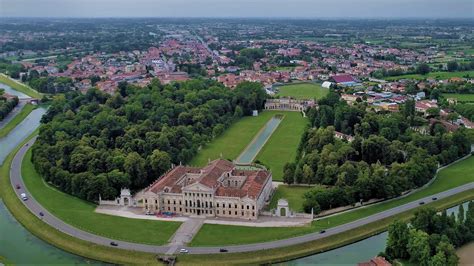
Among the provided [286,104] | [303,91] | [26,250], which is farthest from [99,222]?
[303,91]

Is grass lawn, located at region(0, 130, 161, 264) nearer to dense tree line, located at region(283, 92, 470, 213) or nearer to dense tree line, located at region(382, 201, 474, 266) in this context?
dense tree line, located at region(283, 92, 470, 213)

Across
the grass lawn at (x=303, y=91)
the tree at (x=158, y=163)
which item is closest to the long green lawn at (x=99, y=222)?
the tree at (x=158, y=163)

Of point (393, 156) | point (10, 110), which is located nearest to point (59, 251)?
point (393, 156)

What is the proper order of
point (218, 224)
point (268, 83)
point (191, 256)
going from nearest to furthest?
point (191, 256) → point (218, 224) → point (268, 83)

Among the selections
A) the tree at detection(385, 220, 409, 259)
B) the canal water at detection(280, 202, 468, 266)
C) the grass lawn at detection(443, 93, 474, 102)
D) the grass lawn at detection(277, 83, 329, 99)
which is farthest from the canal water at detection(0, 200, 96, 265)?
the grass lawn at detection(443, 93, 474, 102)

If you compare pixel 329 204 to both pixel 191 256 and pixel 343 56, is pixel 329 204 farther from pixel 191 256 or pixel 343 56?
pixel 343 56

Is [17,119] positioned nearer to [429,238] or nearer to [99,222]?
[99,222]
